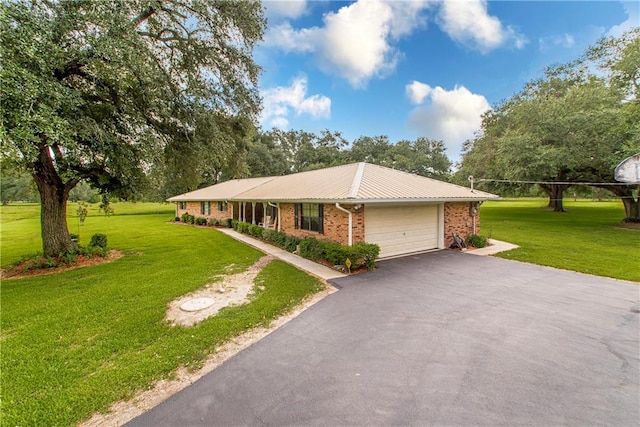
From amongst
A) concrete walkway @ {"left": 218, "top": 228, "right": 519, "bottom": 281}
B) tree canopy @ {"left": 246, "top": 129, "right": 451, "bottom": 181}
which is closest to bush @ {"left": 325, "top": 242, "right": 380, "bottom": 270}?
concrete walkway @ {"left": 218, "top": 228, "right": 519, "bottom": 281}

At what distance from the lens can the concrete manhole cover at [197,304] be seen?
579cm

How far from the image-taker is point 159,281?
7.75m

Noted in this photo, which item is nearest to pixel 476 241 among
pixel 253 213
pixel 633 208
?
pixel 253 213

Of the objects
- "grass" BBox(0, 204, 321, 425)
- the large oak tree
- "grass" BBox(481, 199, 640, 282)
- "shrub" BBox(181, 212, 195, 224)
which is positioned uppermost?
the large oak tree

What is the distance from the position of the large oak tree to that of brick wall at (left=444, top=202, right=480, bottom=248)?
8807 millimetres

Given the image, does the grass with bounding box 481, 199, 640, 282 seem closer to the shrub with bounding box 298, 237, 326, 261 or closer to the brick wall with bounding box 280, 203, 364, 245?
the brick wall with bounding box 280, 203, 364, 245

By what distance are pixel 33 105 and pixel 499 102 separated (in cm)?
3127

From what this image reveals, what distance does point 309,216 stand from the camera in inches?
446

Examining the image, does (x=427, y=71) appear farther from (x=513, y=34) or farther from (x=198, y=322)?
(x=198, y=322)

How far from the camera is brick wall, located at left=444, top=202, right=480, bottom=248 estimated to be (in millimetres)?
11320

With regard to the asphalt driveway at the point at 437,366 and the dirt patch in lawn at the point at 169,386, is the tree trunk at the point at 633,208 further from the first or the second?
the dirt patch in lawn at the point at 169,386

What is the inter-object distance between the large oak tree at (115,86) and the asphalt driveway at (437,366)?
6442 mm

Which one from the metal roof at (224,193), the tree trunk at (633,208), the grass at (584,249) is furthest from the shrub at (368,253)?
the tree trunk at (633,208)

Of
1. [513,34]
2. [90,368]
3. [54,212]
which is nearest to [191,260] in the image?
[54,212]
